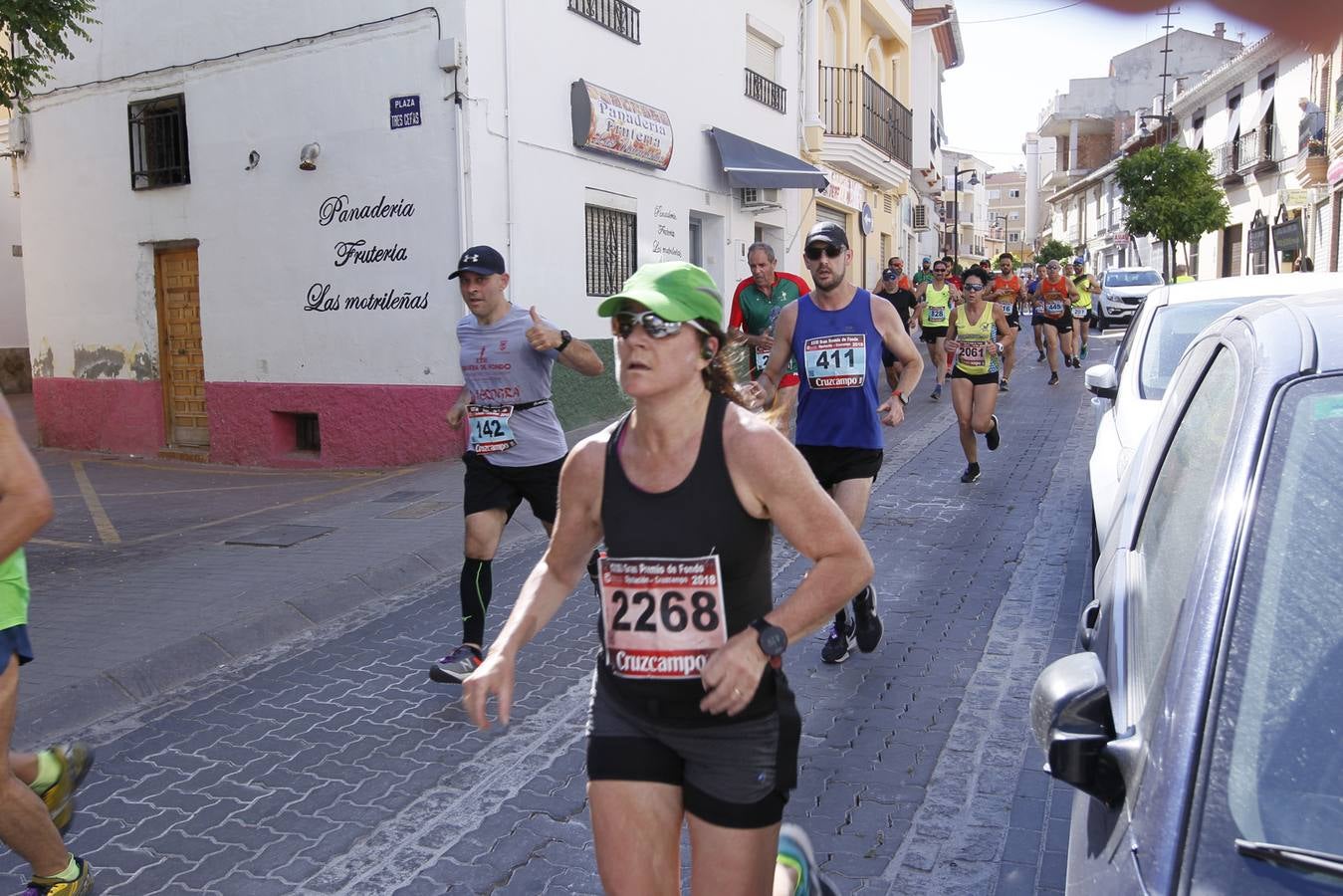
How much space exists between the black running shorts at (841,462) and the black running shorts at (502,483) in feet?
4.01

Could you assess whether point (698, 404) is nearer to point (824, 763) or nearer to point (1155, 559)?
point (1155, 559)

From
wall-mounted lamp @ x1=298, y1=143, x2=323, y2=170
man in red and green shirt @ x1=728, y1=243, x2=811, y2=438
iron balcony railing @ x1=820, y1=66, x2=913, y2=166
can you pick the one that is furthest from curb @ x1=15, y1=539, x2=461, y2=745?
iron balcony railing @ x1=820, y1=66, x2=913, y2=166

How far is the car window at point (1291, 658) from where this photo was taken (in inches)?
65.7

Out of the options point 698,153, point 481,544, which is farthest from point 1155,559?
point 698,153

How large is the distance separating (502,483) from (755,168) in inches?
494

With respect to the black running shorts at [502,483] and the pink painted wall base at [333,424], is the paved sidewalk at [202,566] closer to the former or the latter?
the pink painted wall base at [333,424]

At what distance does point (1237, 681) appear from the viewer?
1.76 m

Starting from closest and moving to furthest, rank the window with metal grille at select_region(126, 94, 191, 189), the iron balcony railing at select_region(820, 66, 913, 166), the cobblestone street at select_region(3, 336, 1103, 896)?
the cobblestone street at select_region(3, 336, 1103, 896) < the window with metal grille at select_region(126, 94, 191, 189) < the iron balcony railing at select_region(820, 66, 913, 166)

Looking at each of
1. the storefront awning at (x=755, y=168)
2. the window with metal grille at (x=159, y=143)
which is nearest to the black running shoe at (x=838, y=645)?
the window with metal grille at (x=159, y=143)

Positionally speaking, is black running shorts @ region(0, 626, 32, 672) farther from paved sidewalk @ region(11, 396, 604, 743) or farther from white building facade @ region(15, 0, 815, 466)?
white building facade @ region(15, 0, 815, 466)

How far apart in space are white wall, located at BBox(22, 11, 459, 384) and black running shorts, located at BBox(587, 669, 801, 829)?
9.64 m

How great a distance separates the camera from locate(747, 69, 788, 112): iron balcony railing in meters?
18.9

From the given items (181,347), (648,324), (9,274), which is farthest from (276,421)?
(9,274)

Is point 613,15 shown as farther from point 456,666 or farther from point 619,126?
point 456,666
